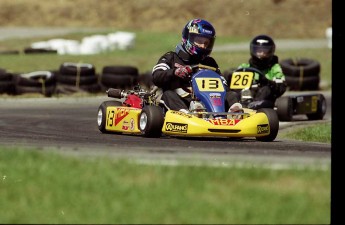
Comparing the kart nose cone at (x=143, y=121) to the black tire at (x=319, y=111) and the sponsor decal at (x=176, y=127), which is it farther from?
the black tire at (x=319, y=111)

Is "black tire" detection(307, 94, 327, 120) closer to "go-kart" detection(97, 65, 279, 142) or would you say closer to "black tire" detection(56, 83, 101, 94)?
"go-kart" detection(97, 65, 279, 142)

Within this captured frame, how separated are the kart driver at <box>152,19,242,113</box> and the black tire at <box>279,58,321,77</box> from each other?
28.3 ft

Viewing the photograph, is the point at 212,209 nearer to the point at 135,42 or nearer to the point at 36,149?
the point at 36,149

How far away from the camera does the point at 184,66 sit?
12.6 m

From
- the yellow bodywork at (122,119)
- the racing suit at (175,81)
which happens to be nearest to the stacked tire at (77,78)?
the yellow bodywork at (122,119)

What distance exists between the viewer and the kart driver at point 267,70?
51.5 ft

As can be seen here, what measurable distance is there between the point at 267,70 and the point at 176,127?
4770 millimetres

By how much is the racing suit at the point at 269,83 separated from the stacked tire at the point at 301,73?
206 inches

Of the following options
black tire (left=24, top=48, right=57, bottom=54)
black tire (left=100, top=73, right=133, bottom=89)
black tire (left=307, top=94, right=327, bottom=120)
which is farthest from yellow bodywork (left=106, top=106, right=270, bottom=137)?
black tire (left=24, top=48, right=57, bottom=54)

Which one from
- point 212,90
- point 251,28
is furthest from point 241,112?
point 251,28

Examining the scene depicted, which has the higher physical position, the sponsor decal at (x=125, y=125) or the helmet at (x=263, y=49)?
the helmet at (x=263, y=49)

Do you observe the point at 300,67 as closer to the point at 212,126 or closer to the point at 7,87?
the point at 7,87

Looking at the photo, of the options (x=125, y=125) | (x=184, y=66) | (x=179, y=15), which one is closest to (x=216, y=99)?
(x=184, y=66)

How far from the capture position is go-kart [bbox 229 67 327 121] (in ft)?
49.3
